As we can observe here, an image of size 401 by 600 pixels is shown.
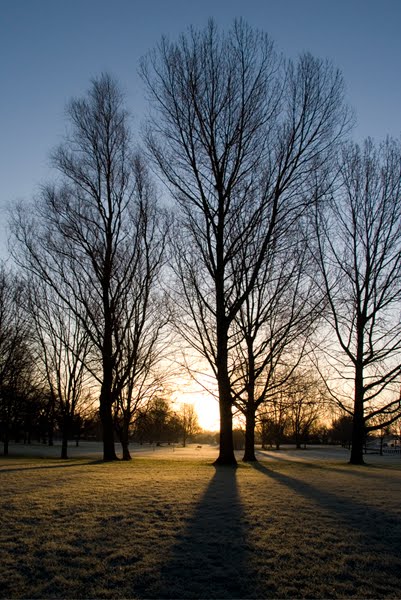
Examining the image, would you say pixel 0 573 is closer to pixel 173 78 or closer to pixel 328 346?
pixel 173 78

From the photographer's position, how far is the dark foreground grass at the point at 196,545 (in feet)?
13.6

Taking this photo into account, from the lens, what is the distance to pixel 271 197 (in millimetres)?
15352

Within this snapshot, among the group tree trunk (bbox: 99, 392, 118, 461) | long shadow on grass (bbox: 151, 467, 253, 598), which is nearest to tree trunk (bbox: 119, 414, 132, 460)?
tree trunk (bbox: 99, 392, 118, 461)

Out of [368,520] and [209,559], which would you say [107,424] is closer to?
[368,520]

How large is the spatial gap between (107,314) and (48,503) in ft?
44.6

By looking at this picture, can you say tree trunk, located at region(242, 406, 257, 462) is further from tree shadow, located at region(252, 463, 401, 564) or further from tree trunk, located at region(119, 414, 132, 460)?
tree shadow, located at region(252, 463, 401, 564)

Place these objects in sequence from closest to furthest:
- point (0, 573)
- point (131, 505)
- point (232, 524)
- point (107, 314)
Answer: point (0, 573) → point (232, 524) → point (131, 505) → point (107, 314)

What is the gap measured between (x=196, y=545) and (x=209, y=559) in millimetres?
435

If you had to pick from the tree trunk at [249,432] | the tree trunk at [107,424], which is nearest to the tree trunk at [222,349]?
the tree trunk at [249,432]

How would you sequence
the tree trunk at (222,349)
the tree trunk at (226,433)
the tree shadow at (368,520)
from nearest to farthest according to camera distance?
1. the tree shadow at (368,520)
2. the tree trunk at (222,349)
3. the tree trunk at (226,433)

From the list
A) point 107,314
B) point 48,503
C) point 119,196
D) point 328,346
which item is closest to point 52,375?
point 107,314

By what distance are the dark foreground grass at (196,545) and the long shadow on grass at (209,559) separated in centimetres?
1

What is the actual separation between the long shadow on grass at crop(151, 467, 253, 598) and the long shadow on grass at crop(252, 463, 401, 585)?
1510 millimetres

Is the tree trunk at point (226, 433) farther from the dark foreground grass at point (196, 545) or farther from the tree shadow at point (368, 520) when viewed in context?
the dark foreground grass at point (196, 545)
